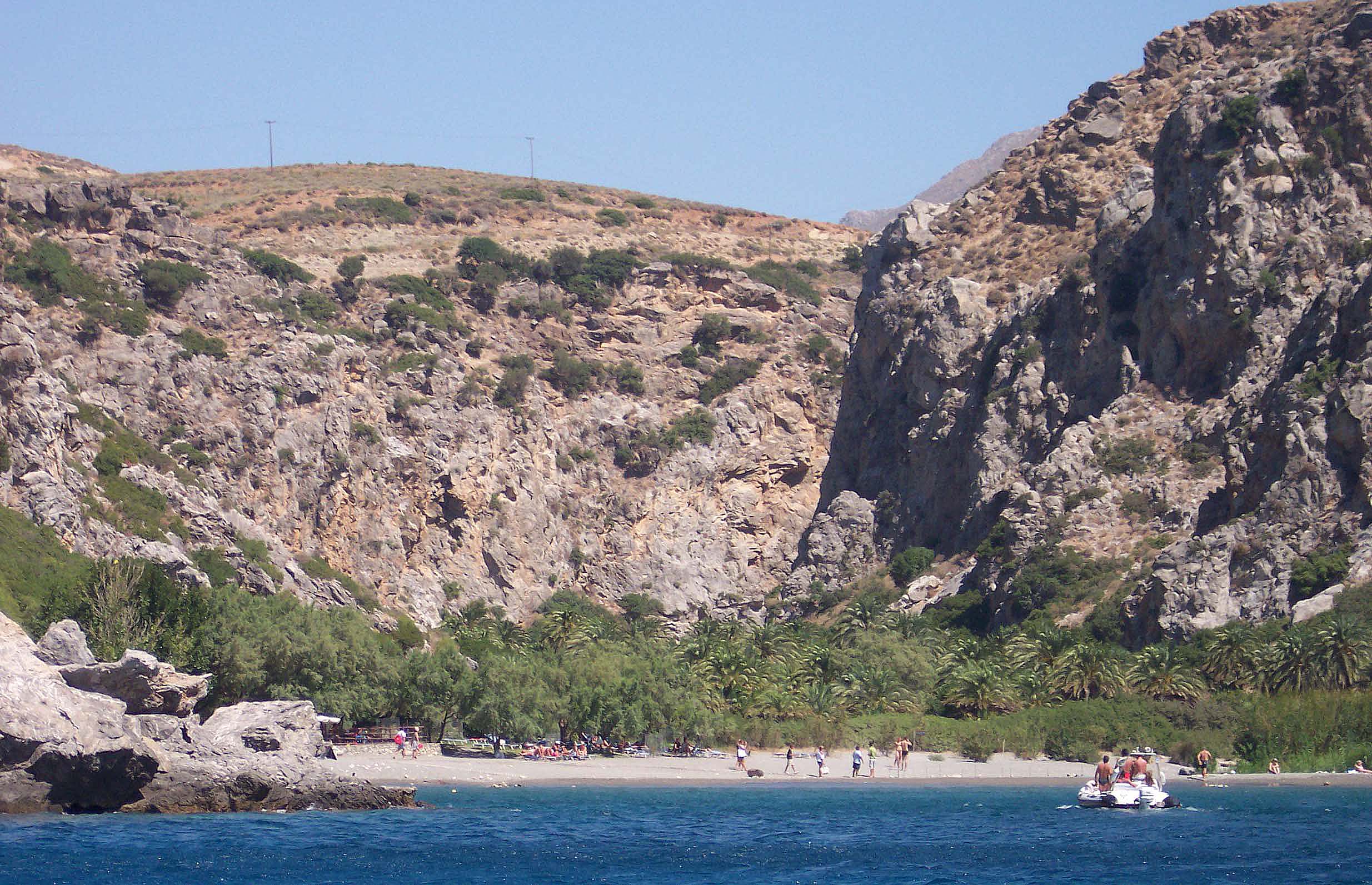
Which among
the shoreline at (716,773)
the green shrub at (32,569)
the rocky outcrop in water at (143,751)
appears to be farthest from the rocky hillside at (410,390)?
the rocky outcrop in water at (143,751)

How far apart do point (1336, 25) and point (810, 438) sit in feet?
147

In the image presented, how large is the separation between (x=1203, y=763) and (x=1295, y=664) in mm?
6241

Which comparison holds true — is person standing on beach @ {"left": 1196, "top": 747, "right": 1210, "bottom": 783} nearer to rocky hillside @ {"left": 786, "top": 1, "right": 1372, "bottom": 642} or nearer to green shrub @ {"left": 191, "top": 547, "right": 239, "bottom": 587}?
rocky hillside @ {"left": 786, "top": 1, "right": 1372, "bottom": 642}

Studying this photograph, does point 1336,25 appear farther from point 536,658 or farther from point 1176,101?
point 536,658

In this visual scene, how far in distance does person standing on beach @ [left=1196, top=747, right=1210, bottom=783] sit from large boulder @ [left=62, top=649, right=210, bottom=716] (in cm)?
3712

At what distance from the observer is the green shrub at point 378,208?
12694 cm

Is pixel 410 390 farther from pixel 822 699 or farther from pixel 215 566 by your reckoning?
pixel 822 699

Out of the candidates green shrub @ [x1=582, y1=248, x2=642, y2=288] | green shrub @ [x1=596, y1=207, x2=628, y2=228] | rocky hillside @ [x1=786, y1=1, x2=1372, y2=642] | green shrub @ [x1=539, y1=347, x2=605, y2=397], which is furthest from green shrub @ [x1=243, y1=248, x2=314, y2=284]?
rocky hillside @ [x1=786, y1=1, x2=1372, y2=642]

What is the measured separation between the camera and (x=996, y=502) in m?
94.5

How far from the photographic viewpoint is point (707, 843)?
42500 mm

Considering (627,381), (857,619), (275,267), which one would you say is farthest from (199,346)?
(857,619)

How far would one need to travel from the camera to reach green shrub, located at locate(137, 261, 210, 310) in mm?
96812

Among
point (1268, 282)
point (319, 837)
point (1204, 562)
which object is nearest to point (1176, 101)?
point (1268, 282)

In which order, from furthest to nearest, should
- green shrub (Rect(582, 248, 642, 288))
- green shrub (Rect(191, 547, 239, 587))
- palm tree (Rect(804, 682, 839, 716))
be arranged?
1. green shrub (Rect(582, 248, 642, 288))
2. green shrub (Rect(191, 547, 239, 587))
3. palm tree (Rect(804, 682, 839, 716))
